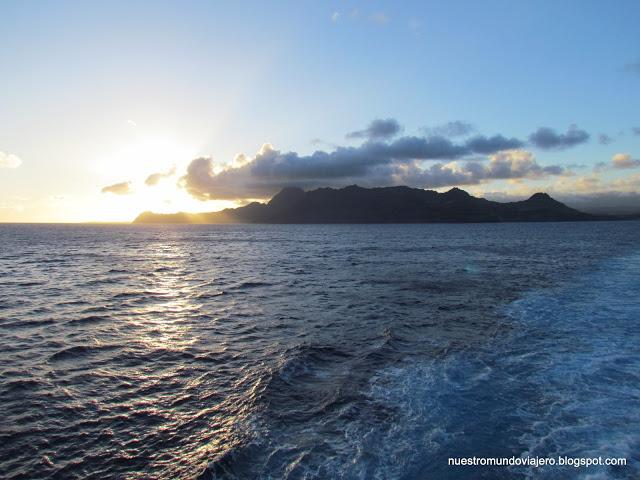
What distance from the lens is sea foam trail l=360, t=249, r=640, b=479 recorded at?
34.4ft

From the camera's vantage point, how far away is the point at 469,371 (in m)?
16.5

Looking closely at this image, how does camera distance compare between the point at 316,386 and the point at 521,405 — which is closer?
the point at 521,405

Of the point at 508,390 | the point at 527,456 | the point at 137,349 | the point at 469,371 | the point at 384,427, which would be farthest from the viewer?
the point at 137,349

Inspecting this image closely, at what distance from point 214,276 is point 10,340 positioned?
93.9 feet

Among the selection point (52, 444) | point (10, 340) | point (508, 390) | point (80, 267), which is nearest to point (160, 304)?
point (10, 340)

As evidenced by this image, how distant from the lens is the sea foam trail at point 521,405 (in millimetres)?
10484

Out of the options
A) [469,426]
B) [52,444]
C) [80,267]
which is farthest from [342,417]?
[80,267]

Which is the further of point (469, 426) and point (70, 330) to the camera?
point (70, 330)

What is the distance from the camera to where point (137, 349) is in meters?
20.1

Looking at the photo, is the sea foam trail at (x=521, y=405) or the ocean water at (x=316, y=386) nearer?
the sea foam trail at (x=521, y=405)

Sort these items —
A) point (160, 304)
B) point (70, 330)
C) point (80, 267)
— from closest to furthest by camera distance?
1. point (70, 330)
2. point (160, 304)
3. point (80, 267)

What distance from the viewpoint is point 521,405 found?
13.4 meters

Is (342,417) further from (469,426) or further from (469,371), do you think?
(469,371)

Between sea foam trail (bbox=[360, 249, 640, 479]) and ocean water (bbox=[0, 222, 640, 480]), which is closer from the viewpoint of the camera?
sea foam trail (bbox=[360, 249, 640, 479])
